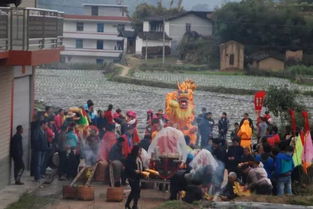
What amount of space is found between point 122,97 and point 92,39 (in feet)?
151

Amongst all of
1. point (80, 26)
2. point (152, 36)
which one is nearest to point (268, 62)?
point (152, 36)

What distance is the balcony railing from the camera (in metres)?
15.1

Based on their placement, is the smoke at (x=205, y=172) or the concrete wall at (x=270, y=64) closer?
the smoke at (x=205, y=172)

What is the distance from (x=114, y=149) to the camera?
17.0 m

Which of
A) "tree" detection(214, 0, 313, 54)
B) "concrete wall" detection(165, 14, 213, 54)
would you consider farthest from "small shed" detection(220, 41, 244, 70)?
"concrete wall" detection(165, 14, 213, 54)

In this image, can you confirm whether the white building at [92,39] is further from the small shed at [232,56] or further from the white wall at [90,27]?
the small shed at [232,56]

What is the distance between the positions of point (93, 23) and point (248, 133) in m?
69.7

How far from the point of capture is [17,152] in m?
16.6

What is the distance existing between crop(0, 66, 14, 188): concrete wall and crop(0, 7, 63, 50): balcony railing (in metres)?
0.75

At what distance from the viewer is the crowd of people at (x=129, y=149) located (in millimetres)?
14695

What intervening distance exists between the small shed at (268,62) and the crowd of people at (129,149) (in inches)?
1714

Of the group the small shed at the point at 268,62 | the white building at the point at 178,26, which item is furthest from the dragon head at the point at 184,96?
the white building at the point at 178,26

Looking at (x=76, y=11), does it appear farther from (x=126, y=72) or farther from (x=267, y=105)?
(x=267, y=105)

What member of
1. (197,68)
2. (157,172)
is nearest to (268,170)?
(157,172)
